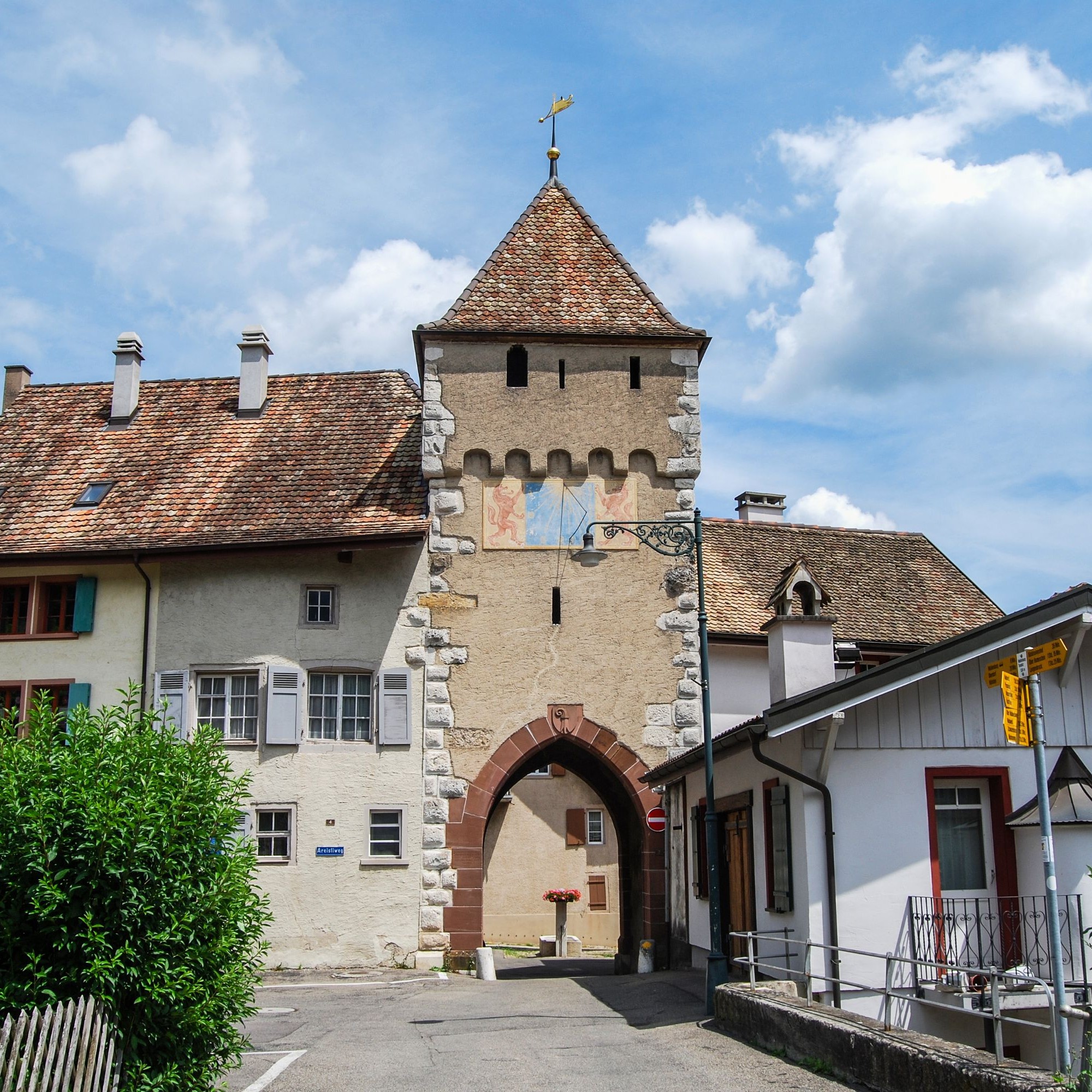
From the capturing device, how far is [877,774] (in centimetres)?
1310

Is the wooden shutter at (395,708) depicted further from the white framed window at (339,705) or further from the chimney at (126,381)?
the chimney at (126,381)

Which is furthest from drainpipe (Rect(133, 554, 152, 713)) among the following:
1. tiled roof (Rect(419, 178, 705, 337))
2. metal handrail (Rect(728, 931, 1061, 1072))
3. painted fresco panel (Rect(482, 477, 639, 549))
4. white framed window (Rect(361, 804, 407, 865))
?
metal handrail (Rect(728, 931, 1061, 1072))

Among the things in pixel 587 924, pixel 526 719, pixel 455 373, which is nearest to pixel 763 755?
pixel 526 719

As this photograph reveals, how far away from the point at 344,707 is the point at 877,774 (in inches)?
381

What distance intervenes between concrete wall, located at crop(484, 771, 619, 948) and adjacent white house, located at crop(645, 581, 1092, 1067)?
73.0 feet

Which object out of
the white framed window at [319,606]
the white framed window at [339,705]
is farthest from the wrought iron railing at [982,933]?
the white framed window at [319,606]

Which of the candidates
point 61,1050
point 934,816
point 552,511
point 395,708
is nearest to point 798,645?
point 934,816

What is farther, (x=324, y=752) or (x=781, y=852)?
(x=324, y=752)

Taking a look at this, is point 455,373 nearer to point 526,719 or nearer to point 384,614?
point 384,614

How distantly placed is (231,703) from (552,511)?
19.4ft

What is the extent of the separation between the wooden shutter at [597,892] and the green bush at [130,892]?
91.6 feet

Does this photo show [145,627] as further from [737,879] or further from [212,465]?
[737,879]

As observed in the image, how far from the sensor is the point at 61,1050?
7113 mm

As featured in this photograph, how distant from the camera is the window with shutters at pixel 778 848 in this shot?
13.4 m
